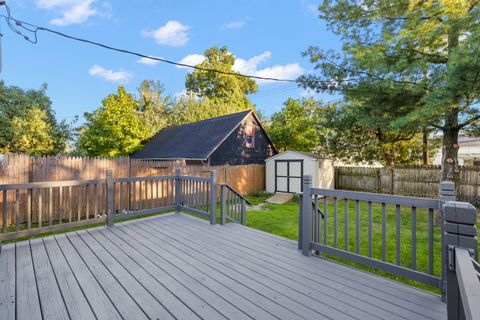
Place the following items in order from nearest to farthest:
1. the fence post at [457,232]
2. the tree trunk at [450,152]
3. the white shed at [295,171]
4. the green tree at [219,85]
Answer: the fence post at [457,232], the tree trunk at [450,152], the white shed at [295,171], the green tree at [219,85]

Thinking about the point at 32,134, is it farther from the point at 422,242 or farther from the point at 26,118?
the point at 422,242

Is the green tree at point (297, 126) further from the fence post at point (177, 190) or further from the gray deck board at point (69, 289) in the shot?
the gray deck board at point (69, 289)

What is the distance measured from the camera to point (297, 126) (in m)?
15.2

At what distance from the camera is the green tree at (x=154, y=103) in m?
21.6

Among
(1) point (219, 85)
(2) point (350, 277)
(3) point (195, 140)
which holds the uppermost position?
(1) point (219, 85)

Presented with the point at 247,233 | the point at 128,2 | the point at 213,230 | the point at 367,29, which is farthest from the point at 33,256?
the point at 128,2

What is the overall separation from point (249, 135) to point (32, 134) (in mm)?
11666

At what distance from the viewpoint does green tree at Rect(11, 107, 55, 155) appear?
12.2 meters

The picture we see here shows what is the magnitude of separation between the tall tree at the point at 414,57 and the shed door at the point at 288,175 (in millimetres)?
4829

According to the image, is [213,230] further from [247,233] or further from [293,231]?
[293,231]

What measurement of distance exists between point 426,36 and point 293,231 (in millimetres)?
5267

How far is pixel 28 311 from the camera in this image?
1956 mm

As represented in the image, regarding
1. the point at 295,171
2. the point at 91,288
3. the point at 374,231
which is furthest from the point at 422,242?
the point at 295,171

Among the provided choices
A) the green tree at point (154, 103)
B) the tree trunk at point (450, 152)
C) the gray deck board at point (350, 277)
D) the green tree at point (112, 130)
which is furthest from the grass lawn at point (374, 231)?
the green tree at point (154, 103)
